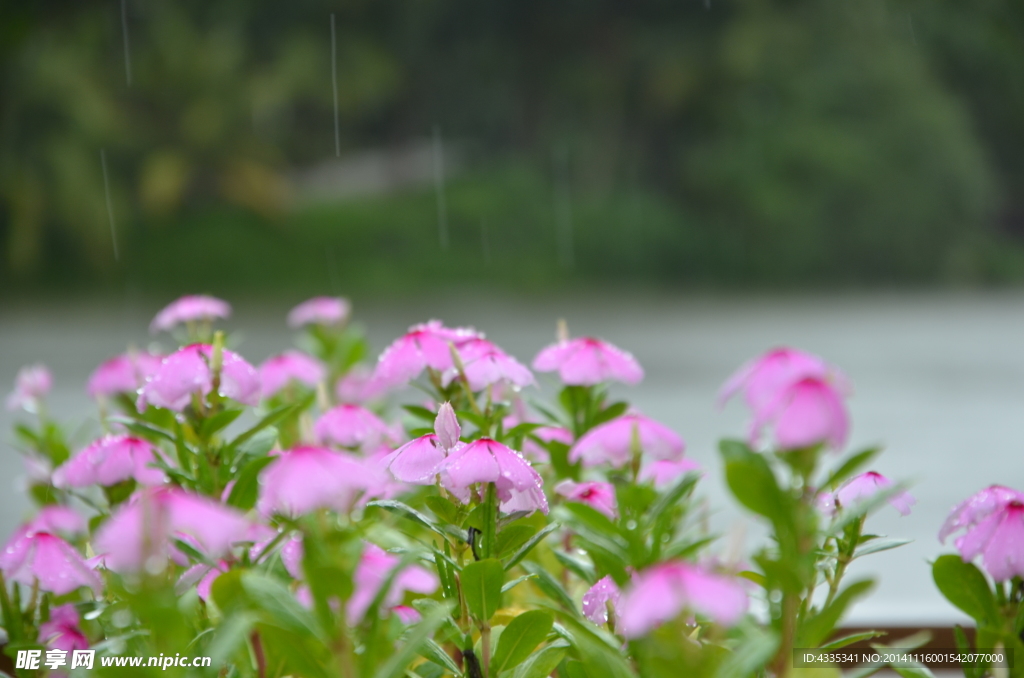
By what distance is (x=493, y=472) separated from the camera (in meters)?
0.28

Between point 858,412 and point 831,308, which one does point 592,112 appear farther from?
point 858,412

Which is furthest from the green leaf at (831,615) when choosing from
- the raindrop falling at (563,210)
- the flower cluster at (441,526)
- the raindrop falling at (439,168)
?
the raindrop falling at (439,168)

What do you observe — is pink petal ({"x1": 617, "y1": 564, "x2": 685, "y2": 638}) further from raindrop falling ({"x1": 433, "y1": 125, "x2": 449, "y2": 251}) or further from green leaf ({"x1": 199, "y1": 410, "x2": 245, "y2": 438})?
raindrop falling ({"x1": 433, "y1": 125, "x2": 449, "y2": 251})

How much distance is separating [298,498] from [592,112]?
6.69 metres

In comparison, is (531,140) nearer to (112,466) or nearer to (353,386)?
(353,386)

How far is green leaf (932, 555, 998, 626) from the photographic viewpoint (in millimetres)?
304

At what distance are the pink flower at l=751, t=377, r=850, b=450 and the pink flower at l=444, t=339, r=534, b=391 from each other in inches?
6.9

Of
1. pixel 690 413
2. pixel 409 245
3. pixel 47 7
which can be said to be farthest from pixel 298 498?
pixel 47 7

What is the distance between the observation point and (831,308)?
558 centimetres

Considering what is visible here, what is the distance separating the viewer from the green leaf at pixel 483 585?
287mm

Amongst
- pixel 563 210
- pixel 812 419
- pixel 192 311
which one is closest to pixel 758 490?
pixel 812 419

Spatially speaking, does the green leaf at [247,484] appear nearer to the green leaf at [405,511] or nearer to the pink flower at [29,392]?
the green leaf at [405,511]

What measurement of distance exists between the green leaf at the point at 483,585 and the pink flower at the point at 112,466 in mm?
159

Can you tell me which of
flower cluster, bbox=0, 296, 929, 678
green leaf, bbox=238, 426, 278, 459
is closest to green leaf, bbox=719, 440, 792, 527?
flower cluster, bbox=0, 296, 929, 678
